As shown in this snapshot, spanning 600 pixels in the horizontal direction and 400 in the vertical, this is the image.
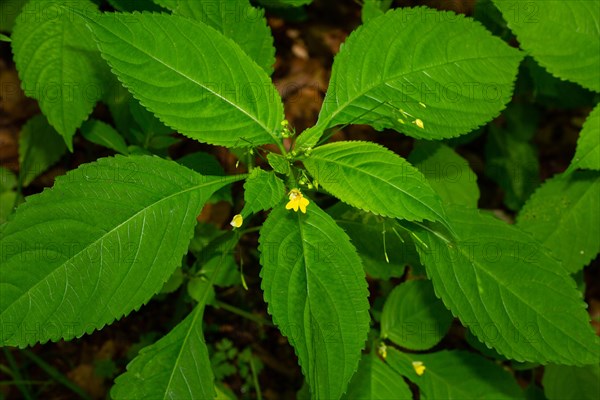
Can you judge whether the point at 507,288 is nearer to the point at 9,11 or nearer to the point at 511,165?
the point at 511,165

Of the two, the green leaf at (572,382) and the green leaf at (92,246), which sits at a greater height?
the green leaf at (92,246)

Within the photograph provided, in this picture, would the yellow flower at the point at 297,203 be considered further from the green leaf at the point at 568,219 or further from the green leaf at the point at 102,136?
the green leaf at the point at 568,219

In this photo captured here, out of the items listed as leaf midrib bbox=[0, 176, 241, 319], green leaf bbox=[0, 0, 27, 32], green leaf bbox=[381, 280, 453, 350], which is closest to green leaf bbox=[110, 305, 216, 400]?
leaf midrib bbox=[0, 176, 241, 319]

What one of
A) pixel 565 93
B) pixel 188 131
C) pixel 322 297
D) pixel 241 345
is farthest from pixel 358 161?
pixel 565 93

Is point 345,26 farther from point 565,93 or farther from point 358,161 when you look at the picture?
point 358,161

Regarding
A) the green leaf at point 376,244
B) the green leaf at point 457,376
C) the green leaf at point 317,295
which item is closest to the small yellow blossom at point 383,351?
the green leaf at point 457,376

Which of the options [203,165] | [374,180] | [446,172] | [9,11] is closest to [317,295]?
[374,180]
